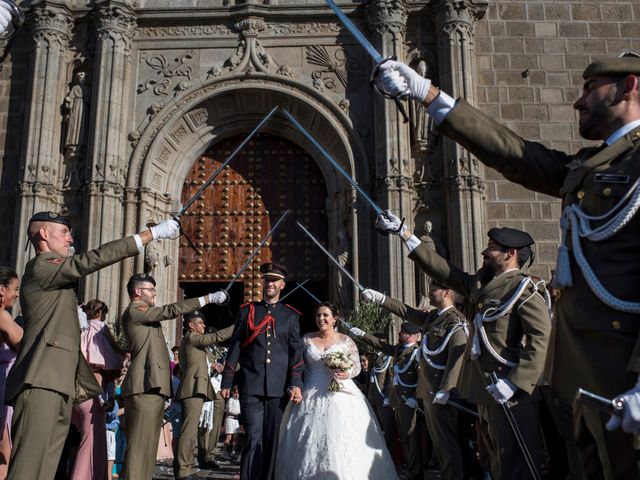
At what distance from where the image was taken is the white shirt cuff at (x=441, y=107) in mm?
2855

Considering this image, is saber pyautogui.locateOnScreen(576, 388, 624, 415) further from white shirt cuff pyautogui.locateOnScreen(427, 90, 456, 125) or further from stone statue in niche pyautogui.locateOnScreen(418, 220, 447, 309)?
stone statue in niche pyautogui.locateOnScreen(418, 220, 447, 309)

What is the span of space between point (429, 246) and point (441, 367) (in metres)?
6.34

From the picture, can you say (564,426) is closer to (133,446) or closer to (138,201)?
(133,446)

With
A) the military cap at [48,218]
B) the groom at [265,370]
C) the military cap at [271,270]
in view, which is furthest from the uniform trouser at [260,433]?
the military cap at [48,218]

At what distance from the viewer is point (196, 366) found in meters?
8.45

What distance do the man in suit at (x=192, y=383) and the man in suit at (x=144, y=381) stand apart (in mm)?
1457

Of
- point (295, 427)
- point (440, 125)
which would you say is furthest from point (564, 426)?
point (440, 125)

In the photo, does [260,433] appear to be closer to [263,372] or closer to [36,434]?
[263,372]

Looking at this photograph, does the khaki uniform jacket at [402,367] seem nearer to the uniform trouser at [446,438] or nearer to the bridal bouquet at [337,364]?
the uniform trouser at [446,438]

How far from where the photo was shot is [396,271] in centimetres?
1308

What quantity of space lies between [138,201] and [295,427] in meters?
8.69

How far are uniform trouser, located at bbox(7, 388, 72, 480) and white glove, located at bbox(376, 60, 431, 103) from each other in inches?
131

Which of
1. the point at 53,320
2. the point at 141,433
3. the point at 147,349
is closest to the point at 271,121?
the point at 147,349

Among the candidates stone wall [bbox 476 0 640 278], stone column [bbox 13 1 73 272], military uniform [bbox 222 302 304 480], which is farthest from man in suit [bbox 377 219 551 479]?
stone column [bbox 13 1 73 272]
